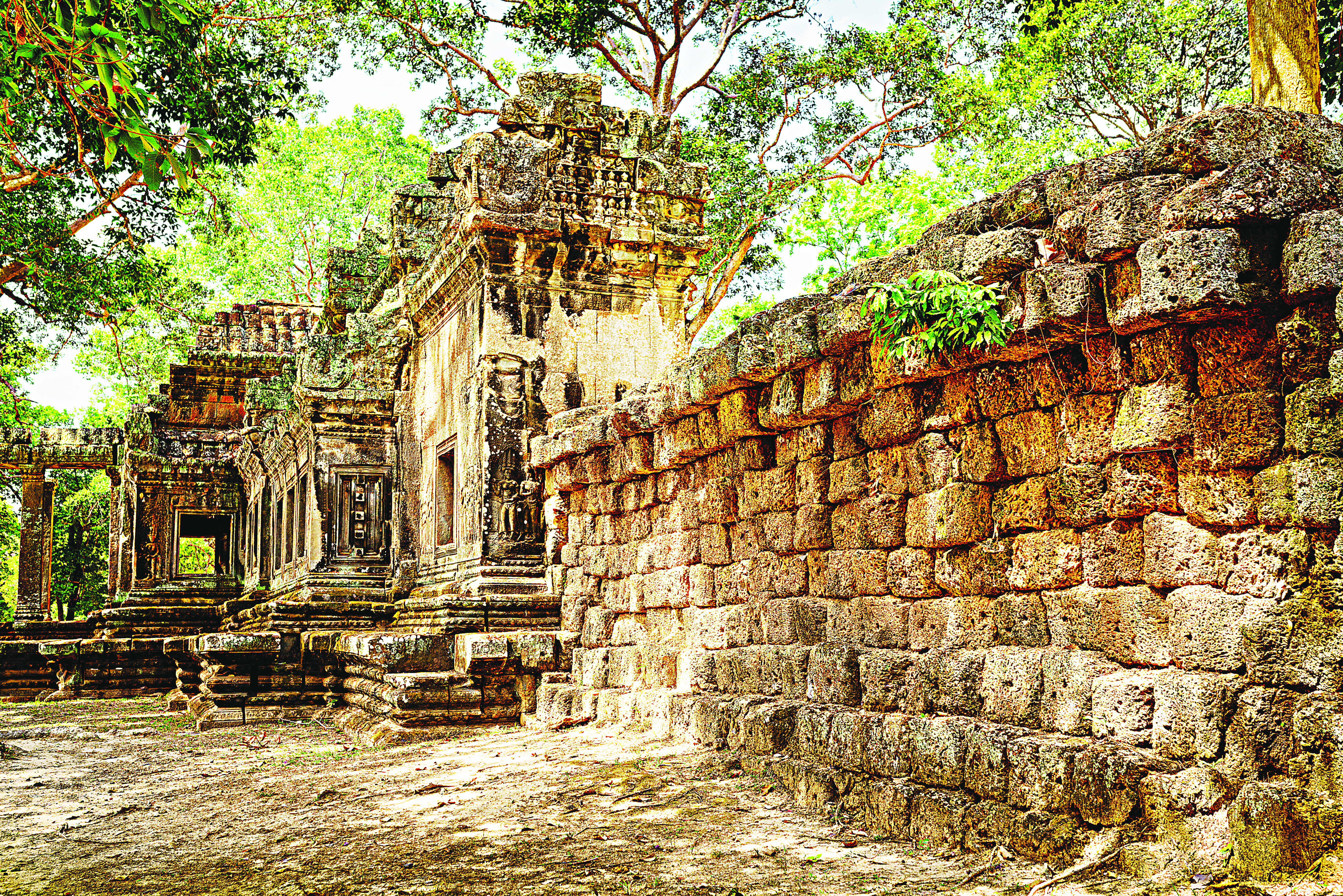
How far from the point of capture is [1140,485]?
4254 mm

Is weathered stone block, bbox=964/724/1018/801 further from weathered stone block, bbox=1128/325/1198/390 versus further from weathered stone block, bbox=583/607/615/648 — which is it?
weathered stone block, bbox=583/607/615/648

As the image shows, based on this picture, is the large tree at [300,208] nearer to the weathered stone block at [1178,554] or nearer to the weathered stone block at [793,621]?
the weathered stone block at [793,621]

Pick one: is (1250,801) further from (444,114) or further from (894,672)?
(444,114)

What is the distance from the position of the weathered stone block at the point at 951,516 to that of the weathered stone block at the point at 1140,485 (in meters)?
0.64

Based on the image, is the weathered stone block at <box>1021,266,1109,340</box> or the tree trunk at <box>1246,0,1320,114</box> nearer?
the weathered stone block at <box>1021,266,1109,340</box>

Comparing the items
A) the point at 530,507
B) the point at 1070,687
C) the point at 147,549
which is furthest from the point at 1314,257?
the point at 147,549

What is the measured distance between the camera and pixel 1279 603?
3.75 m

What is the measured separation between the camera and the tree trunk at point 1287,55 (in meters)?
9.17

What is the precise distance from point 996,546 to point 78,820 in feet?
15.9

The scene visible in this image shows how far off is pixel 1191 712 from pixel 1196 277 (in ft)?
4.81

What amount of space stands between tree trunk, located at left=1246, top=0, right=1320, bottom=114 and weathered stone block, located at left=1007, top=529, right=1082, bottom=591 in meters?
6.29

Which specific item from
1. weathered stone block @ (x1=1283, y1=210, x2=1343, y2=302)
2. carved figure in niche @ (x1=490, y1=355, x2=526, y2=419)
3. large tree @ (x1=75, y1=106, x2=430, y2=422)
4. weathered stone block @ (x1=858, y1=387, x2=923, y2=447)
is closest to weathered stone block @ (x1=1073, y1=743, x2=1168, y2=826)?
weathered stone block @ (x1=1283, y1=210, x2=1343, y2=302)

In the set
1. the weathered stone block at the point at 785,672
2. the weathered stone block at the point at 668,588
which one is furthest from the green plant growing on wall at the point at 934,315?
the weathered stone block at the point at 668,588

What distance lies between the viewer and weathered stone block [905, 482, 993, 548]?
194 inches
